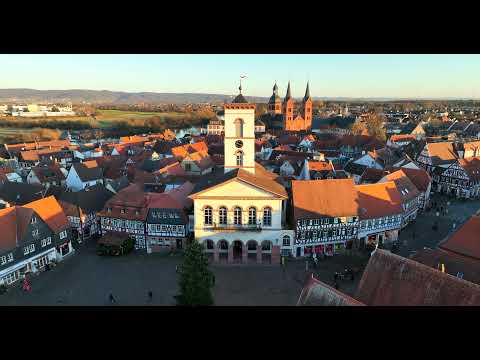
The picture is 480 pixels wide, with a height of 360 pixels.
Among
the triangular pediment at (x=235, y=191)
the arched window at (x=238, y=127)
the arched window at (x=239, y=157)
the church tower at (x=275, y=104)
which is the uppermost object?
the church tower at (x=275, y=104)

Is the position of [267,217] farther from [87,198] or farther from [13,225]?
[13,225]

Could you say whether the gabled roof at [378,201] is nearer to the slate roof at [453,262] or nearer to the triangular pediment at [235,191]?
the triangular pediment at [235,191]

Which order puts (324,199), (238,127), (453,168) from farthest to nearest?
1. (453,168)
2. (238,127)
3. (324,199)

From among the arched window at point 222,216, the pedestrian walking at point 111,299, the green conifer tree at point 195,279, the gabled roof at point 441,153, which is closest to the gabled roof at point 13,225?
the pedestrian walking at point 111,299


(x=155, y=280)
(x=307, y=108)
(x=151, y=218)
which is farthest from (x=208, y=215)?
(x=307, y=108)
